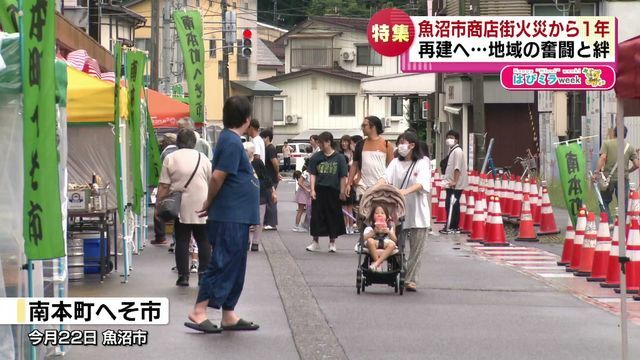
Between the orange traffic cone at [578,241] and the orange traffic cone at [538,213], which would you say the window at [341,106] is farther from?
the orange traffic cone at [578,241]

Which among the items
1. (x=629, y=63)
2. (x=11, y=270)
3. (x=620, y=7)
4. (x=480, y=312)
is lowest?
(x=480, y=312)

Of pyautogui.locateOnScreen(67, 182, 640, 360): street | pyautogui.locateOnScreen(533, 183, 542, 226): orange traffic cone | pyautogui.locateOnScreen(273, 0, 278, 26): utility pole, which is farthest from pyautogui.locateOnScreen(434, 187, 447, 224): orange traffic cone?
pyautogui.locateOnScreen(273, 0, 278, 26): utility pole

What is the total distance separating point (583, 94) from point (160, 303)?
96.0 feet

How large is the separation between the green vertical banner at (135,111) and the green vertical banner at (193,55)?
8.98 m

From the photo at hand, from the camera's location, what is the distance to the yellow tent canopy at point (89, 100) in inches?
579

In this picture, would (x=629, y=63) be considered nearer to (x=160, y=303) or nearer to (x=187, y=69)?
(x=160, y=303)

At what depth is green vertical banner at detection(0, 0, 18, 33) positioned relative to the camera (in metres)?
7.91

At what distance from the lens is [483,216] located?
20.5 metres

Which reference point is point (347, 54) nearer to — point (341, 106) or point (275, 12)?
point (341, 106)

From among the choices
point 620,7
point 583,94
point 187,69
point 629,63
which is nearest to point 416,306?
point 629,63

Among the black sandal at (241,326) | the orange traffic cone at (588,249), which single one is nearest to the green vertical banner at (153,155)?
the orange traffic cone at (588,249)

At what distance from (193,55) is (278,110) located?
51.1 metres
